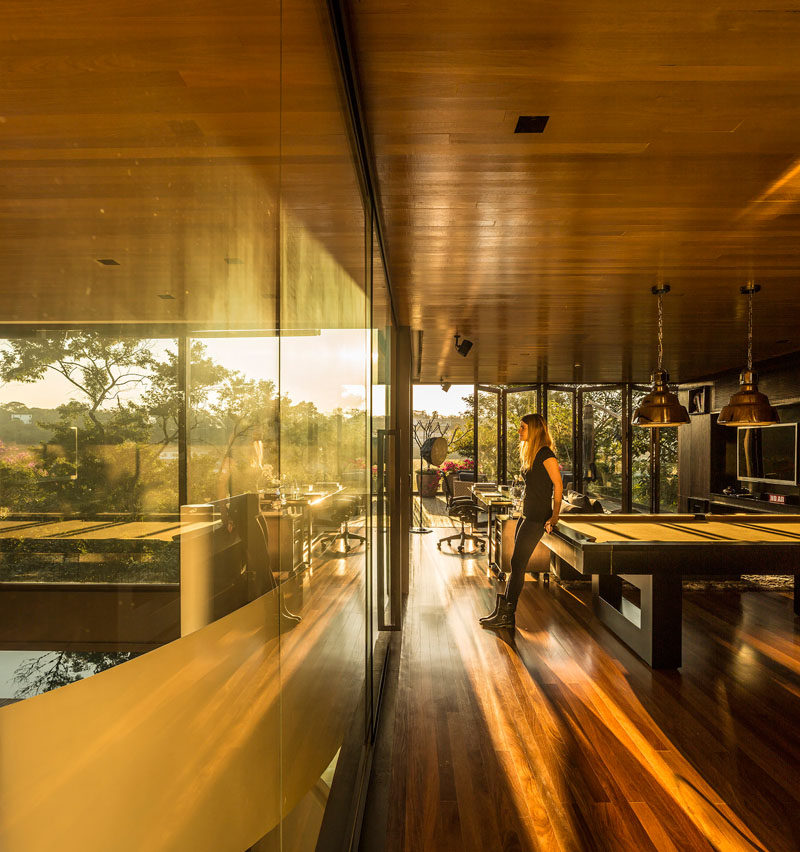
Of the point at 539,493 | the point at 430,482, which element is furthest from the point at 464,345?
the point at 430,482

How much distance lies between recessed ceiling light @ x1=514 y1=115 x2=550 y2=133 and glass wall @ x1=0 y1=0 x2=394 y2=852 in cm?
118

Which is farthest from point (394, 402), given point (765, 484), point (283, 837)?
point (765, 484)

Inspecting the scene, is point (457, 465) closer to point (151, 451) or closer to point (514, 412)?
point (514, 412)

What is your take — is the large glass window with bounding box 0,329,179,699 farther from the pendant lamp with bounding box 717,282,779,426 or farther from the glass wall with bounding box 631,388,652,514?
the glass wall with bounding box 631,388,652,514

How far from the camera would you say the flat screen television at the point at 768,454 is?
675 cm

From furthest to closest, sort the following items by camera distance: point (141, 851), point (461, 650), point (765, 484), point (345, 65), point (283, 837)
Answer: point (765, 484)
point (461, 650)
point (345, 65)
point (283, 837)
point (141, 851)

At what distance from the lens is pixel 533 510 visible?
438 cm

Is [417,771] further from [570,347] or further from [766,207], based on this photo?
[570,347]

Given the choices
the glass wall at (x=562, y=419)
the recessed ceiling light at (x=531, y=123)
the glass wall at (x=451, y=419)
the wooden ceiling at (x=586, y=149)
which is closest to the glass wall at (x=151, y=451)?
the wooden ceiling at (x=586, y=149)

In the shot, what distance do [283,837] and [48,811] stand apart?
2.48 ft

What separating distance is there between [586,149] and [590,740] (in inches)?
105

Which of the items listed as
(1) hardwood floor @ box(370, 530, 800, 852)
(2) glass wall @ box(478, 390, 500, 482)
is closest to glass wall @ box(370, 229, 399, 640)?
(1) hardwood floor @ box(370, 530, 800, 852)

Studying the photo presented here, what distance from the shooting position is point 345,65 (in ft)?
5.15

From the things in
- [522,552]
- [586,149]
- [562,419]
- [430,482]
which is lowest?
[430,482]
